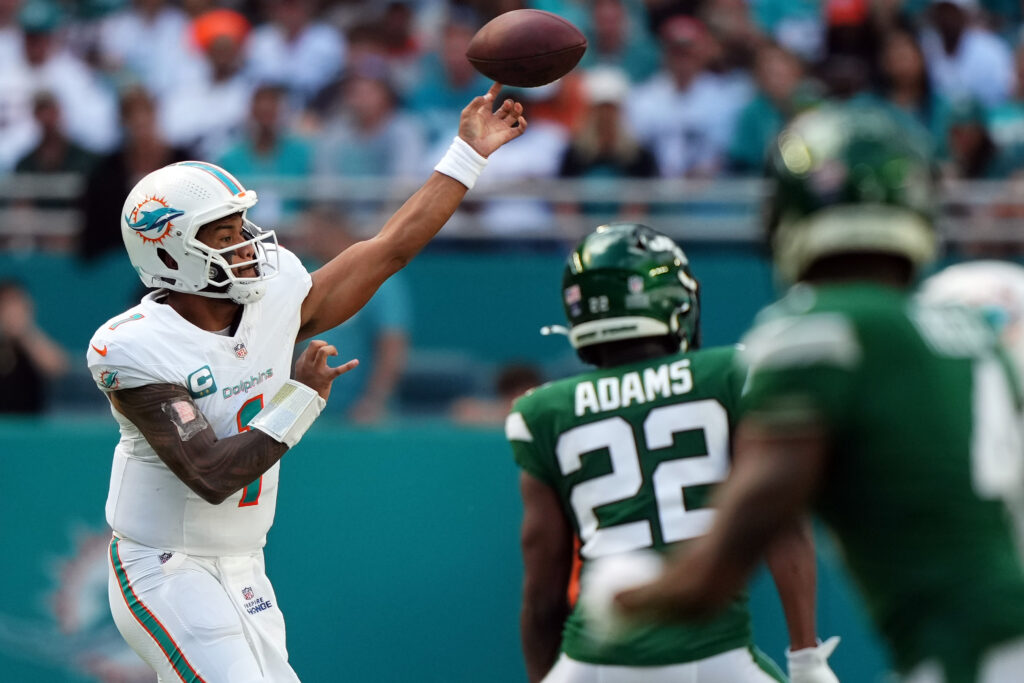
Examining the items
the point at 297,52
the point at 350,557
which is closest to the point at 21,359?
the point at 350,557

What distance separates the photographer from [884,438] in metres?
2.10

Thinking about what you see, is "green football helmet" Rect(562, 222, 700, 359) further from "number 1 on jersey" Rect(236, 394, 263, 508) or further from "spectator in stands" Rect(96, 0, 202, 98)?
"spectator in stands" Rect(96, 0, 202, 98)

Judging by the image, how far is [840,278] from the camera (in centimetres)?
223

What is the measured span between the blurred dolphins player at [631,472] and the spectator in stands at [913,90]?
5.11 m

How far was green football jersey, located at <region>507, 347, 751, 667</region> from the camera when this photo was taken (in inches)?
135

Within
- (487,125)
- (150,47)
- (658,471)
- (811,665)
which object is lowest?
(811,665)

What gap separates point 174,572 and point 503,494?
7.30 feet

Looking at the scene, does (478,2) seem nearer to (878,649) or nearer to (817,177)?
(878,649)

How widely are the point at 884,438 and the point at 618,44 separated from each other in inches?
286

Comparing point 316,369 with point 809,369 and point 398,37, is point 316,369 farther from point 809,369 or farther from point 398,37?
point 398,37

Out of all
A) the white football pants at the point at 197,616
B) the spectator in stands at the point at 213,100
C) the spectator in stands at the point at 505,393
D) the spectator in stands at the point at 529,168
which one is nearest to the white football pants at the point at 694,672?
the white football pants at the point at 197,616

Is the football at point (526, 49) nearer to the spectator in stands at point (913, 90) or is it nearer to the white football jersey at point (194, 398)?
the white football jersey at point (194, 398)

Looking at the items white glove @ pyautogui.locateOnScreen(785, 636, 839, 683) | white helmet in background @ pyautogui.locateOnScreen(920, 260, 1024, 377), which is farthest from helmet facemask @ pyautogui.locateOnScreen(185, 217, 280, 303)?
white helmet in background @ pyautogui.locateOnScreen(920, 260, 1024, 377)

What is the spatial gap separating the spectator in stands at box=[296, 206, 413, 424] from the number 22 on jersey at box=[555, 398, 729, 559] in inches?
155
